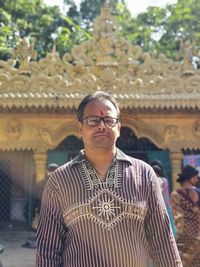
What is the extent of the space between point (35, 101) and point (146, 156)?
108 inches

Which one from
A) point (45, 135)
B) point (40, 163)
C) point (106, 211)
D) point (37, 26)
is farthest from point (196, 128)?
point (37, 26)

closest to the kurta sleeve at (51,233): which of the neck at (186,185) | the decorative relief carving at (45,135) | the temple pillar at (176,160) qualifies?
the neck at (186,185)

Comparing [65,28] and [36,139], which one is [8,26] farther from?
[36,139]

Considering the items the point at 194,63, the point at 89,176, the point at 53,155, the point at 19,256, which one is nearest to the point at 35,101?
the point at 53,155

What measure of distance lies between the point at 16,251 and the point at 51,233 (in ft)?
18.8

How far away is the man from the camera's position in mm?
1611

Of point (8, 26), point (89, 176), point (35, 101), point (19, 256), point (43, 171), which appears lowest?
point (19, 256)

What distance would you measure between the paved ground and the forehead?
15.3 ft

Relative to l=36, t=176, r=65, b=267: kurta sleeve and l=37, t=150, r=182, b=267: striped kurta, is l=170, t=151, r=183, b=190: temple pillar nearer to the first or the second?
l=37, t=150, r=182, b=267: striped kurta

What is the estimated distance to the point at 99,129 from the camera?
1726mm

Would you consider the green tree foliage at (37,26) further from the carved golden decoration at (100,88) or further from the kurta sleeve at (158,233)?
the kurta sleeve at (158,233)

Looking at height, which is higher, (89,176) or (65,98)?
(65,98)

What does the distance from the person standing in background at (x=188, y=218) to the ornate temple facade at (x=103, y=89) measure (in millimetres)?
3550

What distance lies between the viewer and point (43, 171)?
7.95m
